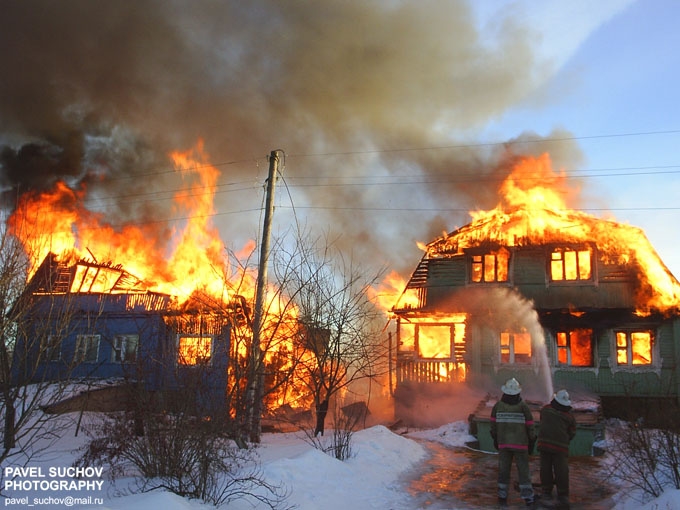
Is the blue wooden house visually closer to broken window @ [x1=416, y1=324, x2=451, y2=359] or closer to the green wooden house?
the green wooden house

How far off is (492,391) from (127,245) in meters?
18.6

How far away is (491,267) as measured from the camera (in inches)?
806

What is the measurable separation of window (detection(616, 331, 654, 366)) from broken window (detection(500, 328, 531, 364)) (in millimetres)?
3066

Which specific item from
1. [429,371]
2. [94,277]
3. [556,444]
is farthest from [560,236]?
[94,277]

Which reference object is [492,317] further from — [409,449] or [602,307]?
[409,449]

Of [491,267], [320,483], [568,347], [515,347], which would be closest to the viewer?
[320,483]

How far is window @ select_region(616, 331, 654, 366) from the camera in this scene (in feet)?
60.6

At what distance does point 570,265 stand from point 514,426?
1347cm

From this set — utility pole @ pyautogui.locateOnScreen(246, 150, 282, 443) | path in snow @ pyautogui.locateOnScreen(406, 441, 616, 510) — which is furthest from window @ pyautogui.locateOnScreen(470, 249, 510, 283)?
utility pole @ pyautogui.locateOnScreen(246, 150, 282, 443)

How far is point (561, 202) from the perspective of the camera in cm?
2075

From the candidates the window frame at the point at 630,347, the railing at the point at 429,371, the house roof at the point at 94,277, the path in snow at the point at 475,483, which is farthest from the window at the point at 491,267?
the house roof at the point at 94,277

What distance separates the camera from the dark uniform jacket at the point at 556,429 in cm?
776

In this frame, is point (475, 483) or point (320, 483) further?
point (475, 483)

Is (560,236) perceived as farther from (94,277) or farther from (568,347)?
(94,277)
